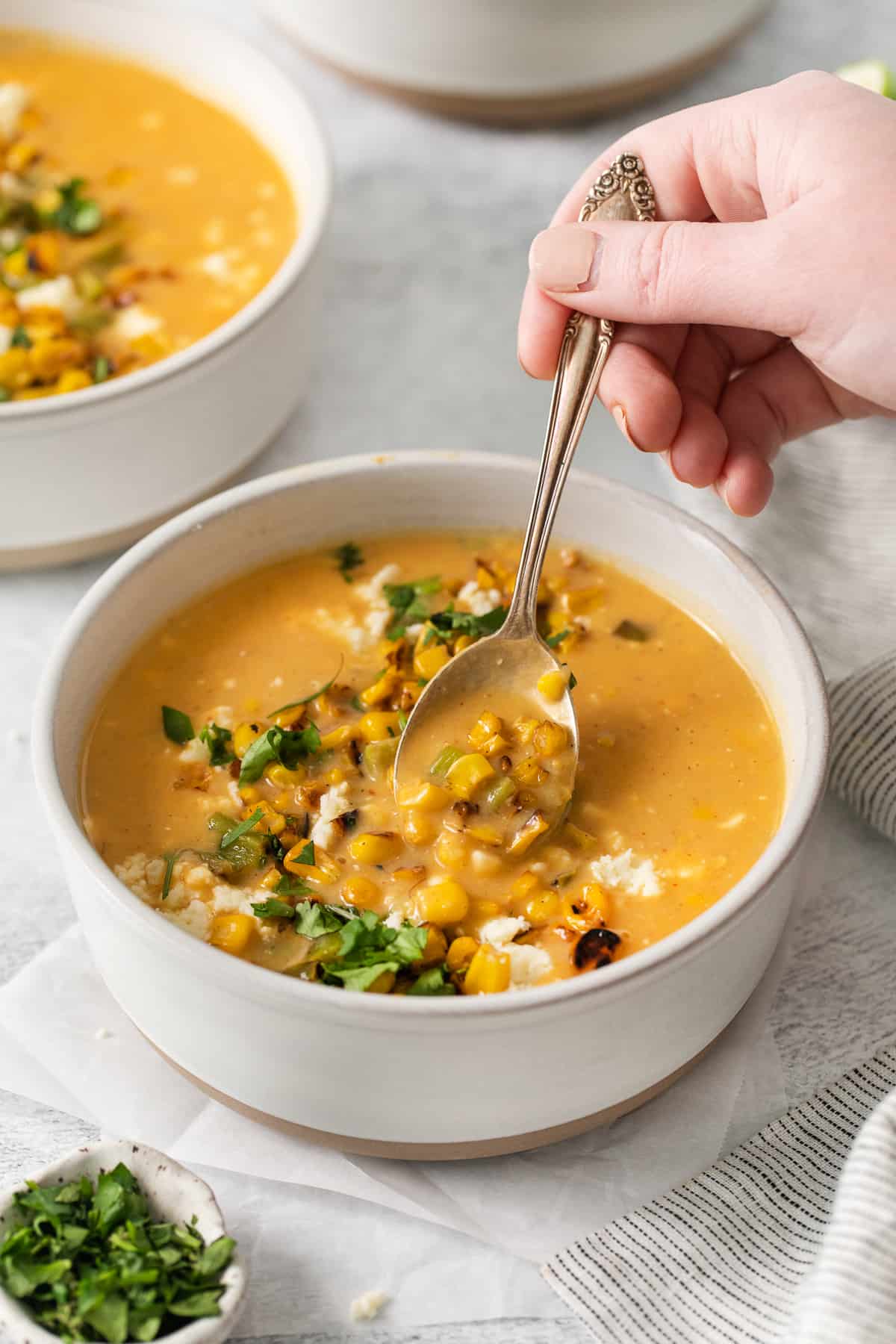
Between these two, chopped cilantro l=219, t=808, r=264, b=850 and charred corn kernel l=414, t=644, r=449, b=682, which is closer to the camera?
chopped cilantro l=219, t=808, r=264, b=850

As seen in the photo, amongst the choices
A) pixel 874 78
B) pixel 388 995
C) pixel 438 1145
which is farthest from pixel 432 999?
pixel 874 78

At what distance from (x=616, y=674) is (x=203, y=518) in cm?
69

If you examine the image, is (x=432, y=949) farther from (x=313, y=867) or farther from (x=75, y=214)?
(x=75, y=214)

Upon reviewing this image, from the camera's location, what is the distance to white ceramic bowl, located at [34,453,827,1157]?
6.08 feet

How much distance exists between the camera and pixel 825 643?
283 centimetres

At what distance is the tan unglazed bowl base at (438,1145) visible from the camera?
2.04 m

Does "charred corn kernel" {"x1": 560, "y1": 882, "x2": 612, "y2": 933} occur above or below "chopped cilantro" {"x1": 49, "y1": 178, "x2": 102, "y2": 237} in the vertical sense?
below

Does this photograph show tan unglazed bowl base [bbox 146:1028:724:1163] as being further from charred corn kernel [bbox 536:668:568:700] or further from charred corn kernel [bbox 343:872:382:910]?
charred corn kernel [bbox 536:668:568:700]

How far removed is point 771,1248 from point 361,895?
692mm

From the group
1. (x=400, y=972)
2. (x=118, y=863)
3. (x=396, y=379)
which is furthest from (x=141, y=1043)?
(x=396, y=379)

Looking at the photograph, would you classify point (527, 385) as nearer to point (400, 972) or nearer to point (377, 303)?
point (377, 303)

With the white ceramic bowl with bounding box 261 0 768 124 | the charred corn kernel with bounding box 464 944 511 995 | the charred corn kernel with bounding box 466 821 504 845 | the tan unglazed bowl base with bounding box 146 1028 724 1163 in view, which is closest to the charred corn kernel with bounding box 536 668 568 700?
the charred corn kernel with bounding box 466 821 504 845

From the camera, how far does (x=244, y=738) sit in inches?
91.5

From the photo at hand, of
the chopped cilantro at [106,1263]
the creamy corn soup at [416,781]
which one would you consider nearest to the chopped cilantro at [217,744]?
the creamy corn soup at [416,781]
